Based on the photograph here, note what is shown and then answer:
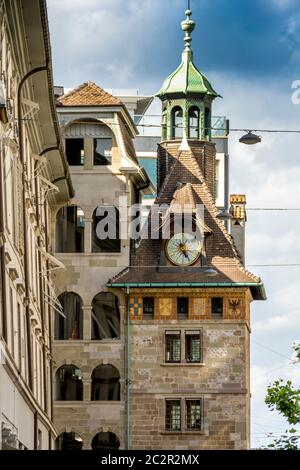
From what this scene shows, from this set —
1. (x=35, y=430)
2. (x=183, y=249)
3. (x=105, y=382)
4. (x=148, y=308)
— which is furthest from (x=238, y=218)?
(x=35, y=430)

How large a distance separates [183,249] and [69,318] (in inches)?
210

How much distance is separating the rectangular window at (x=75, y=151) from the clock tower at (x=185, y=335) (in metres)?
3.71

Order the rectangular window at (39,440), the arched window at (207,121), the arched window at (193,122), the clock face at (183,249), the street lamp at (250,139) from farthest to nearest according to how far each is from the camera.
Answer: the arched window at (207,121), the arched window at (193,122), the clock face at (183,249), the street lamp at (250,139), the rectangular window at (39,440)

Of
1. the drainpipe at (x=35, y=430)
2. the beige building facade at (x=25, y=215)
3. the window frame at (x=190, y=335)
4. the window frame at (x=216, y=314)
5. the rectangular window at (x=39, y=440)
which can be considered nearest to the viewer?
the beige building facade at (x=25, y=215)

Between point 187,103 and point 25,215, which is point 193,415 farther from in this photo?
point 25,215

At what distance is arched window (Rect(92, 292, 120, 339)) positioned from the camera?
3216 inches

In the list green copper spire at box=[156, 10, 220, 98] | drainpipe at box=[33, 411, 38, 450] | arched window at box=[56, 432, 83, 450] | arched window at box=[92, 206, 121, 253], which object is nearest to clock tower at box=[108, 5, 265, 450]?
arched window at box=[92, 206, 121, 253]

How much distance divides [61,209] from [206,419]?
395 inches

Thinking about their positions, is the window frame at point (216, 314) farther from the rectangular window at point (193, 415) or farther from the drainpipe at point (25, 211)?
the drainpipe at point (25, 211)

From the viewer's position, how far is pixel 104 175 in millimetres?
82688

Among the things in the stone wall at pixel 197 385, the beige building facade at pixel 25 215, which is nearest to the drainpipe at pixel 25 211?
the beige building facade at pixel 25 215

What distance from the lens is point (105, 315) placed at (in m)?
81.8

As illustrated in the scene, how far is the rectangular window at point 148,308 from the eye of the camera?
267ft
